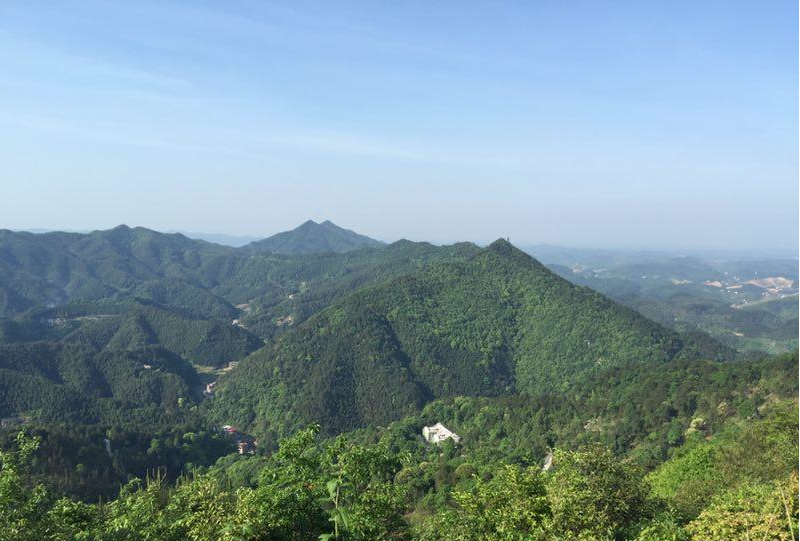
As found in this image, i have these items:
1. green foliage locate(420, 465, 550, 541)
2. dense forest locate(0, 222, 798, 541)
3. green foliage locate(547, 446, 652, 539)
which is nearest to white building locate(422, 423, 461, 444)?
dense forest locate(0, 222, 798, 541)

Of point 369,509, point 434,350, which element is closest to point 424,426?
point 434,350

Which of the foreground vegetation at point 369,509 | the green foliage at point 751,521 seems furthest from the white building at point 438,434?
the green foliage at point 751,521

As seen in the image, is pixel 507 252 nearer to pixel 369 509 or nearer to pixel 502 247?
pixel 502 247

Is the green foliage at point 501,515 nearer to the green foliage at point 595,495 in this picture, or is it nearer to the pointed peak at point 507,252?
the green foliage at point 595,495

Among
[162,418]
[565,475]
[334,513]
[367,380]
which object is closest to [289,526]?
[334,513]

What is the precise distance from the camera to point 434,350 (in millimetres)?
146625

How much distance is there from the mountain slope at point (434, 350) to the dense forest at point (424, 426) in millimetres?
658

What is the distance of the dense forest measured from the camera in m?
17.4

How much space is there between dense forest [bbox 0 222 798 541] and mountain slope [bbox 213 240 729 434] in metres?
0.66

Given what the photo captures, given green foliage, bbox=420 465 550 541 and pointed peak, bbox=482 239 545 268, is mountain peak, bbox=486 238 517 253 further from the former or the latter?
green foliage, bbox=420 465 550 541

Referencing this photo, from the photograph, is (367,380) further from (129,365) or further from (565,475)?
(565,475)

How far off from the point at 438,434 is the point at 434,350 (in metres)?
52.1

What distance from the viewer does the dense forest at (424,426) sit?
17.4 m

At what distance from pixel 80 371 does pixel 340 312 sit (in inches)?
3419
